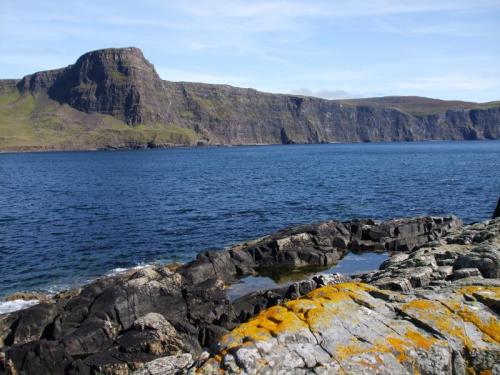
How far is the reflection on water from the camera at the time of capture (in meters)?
31.4

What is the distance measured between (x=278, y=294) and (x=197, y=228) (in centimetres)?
2773

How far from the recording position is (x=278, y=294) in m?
25.6

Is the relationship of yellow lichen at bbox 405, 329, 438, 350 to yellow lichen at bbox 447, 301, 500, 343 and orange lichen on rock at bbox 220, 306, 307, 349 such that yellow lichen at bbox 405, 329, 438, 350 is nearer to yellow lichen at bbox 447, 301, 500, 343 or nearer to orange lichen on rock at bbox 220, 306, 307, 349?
yellow lichen at bbox 447, 301, 500, 343

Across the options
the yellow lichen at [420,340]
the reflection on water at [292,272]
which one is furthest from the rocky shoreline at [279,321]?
the reflection on water at [292,272]

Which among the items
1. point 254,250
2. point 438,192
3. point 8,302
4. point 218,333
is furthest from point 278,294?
point 438,192

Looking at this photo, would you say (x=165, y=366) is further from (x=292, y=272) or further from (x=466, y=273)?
(x=292, y=272)

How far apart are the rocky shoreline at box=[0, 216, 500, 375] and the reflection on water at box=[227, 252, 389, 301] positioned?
809 mm

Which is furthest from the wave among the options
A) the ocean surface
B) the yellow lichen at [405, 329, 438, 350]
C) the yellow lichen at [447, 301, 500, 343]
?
the yellow lichen at [447, 301, 500, 343]

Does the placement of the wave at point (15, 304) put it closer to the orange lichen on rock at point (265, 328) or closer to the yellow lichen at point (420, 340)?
the orange lichen on rock at point (265, 328)

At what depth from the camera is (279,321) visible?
990 cm

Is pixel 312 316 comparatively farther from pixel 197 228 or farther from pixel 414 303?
pixel 197 228

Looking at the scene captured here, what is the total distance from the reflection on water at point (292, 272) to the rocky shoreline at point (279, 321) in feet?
2.66

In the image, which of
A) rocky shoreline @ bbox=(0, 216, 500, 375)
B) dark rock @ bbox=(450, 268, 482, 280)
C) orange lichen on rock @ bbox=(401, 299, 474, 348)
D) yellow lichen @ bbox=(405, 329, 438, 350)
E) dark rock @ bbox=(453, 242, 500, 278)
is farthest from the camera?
dark rock @ bbox=(453, 242, 500, 278)

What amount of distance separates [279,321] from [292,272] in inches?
988
